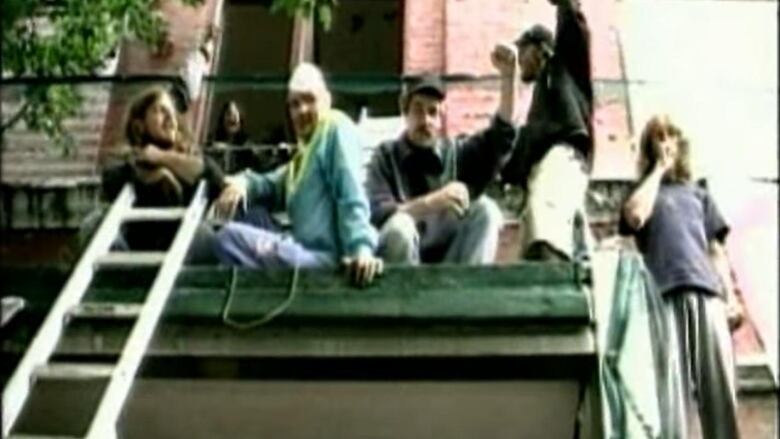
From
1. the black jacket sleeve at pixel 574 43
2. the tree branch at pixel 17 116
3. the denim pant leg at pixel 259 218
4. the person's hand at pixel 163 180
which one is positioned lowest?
the denim pant leg at pixel 259 218

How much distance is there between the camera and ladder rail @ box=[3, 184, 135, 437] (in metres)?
3.90

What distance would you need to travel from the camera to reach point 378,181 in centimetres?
479

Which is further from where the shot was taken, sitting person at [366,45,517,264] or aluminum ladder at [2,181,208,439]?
sitting person at [366,45,517,264]

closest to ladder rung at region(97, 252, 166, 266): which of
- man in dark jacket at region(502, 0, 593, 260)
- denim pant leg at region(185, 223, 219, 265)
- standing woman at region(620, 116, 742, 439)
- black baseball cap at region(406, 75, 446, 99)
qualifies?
denim pant leg at region(185, 223, 219, 265)

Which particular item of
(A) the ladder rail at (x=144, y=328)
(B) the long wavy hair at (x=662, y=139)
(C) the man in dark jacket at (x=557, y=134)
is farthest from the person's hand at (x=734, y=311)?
(A) the ladder rail at (x=144, y=328)

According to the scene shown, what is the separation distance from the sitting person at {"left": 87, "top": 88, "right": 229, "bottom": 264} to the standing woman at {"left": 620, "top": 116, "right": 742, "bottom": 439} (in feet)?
4.02

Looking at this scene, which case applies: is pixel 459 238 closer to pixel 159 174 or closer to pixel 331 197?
pixel 331 197

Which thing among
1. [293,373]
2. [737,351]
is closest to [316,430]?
[293,373]

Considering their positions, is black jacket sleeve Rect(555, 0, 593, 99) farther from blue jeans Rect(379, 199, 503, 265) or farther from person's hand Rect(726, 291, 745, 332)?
person's hand Rect(726, 291, 745, 332)

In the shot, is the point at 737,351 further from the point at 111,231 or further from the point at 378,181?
the point at 111,231

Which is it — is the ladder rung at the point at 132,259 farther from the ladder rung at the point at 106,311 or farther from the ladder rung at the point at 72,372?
the ladder rung at the point at 72,372

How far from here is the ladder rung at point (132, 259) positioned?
4496mm

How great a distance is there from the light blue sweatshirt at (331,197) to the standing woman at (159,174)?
16 centimetres

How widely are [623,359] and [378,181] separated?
30.7 inches
